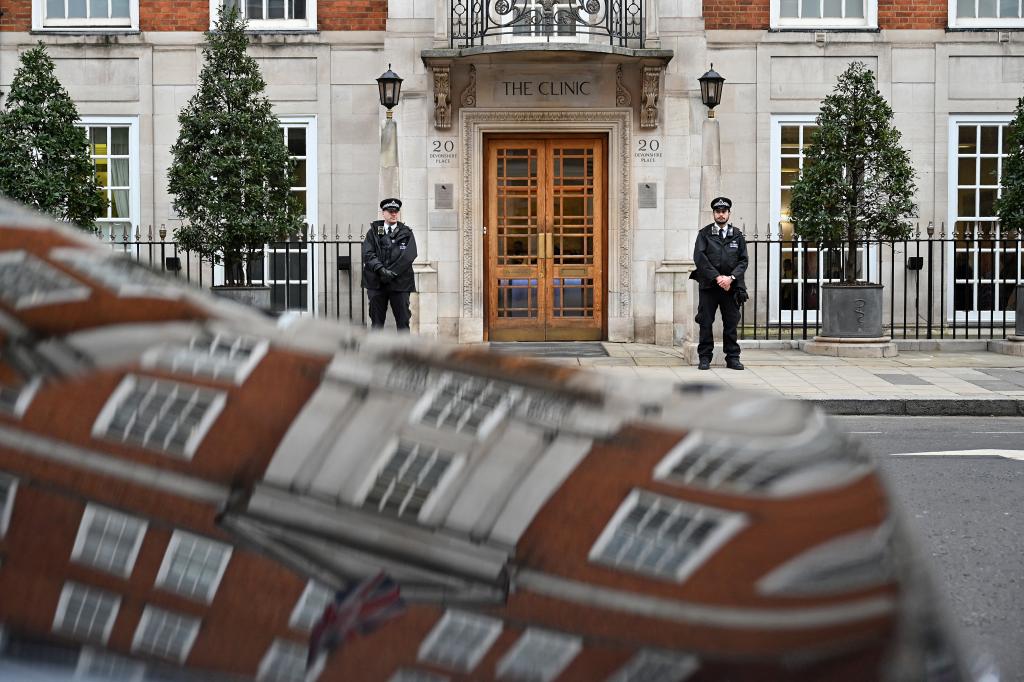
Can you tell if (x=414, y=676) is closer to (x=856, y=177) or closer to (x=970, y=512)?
(x=970, y=512)

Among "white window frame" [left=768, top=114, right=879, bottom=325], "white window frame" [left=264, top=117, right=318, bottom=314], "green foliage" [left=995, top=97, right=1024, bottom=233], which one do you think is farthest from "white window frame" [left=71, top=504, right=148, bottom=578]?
"white window frame" [left=768, top=114, right=879, bottom=325]

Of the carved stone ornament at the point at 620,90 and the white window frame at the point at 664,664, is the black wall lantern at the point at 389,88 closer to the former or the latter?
the carved stone ornament at the point at 620,90

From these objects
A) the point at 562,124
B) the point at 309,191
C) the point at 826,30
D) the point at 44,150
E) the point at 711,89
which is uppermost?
the point at 826,30

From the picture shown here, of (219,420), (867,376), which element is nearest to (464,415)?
(219,420)

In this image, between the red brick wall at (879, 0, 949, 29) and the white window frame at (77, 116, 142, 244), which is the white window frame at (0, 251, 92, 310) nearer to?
the white window frame at (77, 116, 142, 244)

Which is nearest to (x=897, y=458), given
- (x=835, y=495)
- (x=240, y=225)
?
(x=835, y=495)

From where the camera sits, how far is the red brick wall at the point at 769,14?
18.1 meters

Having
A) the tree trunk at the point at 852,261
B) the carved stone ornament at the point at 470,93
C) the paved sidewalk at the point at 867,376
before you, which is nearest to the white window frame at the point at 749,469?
the paved sidewalk at the point at 867,376

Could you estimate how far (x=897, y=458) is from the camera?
306 inches

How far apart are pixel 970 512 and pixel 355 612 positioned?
203 inches

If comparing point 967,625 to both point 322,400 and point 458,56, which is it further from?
point 458,56

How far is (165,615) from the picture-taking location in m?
1.44

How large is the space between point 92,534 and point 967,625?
3.39 m

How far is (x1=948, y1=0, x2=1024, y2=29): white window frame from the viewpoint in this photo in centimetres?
1817
